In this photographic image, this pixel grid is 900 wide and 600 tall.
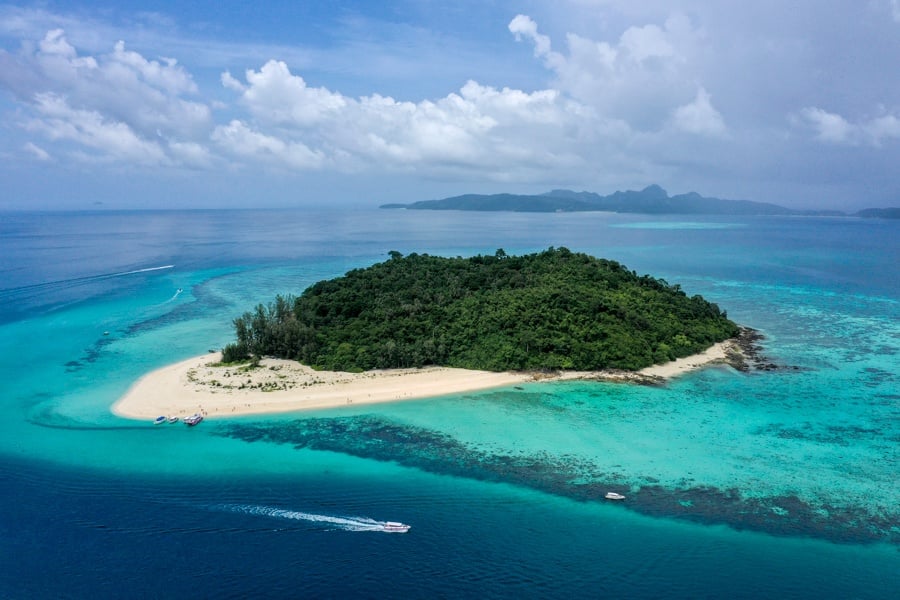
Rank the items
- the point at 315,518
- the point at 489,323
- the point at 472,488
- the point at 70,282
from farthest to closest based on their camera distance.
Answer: the point at 70,282
the point at 489,323
the point at 472,488
the point at 315,518

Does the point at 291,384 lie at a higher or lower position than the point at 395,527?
higher

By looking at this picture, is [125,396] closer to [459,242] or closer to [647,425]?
[647,425]

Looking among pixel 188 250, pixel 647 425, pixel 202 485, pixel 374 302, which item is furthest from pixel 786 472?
pixel 188 250

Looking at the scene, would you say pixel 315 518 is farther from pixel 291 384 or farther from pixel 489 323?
pixel 489 323

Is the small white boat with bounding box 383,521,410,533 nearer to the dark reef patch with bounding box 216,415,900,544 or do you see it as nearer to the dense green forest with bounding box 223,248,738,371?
the dark reef patch with bounding box 216,415,900,544

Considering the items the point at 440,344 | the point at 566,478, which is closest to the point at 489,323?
the point at 440,344

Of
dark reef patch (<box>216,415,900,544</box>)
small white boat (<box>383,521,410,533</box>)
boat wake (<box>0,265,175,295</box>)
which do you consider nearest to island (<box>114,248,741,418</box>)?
dark reef patch (<box>216,415,900,544</box>)

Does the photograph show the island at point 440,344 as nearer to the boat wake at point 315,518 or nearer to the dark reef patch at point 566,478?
the dark reef patch at point 566,478
